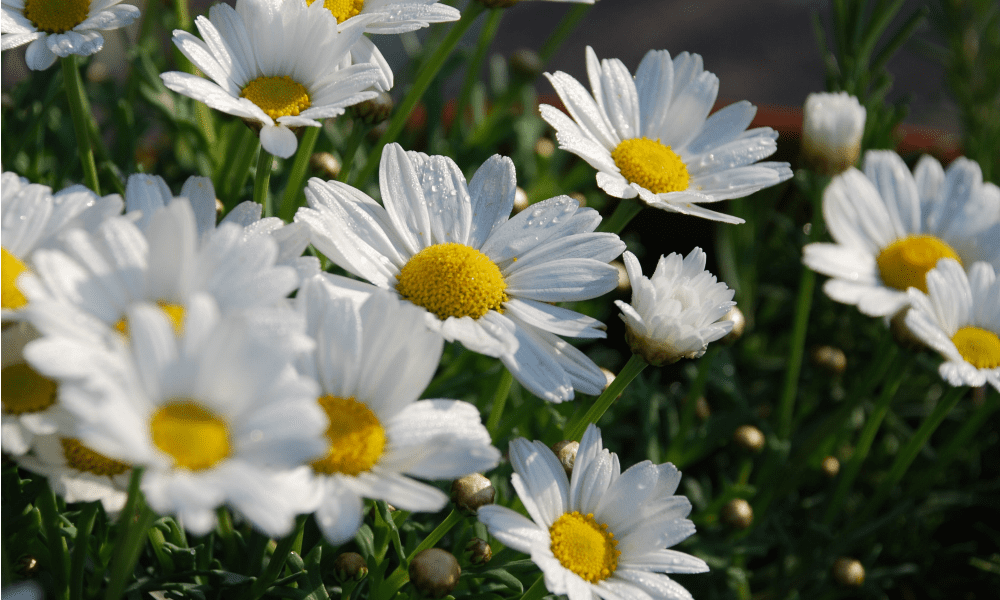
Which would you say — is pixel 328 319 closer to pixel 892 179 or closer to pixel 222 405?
pixel 222 405

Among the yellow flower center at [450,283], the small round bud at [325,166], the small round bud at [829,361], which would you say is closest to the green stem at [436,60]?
the small round bud at [325,166]

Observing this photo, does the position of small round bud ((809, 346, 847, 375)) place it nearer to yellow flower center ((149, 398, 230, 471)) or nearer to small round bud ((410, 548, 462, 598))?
small round bud ((410, 548, 462, 598))

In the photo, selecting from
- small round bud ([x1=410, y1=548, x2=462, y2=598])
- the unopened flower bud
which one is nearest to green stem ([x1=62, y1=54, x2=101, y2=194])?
small round bud ([x1=410, y1=548, x2=462, y2=598])

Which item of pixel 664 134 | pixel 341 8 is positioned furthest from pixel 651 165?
pixel 341 8

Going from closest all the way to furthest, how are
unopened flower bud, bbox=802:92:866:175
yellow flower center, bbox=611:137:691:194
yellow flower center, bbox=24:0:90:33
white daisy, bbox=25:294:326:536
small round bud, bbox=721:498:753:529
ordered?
1. white daisy, bbox=25:294:326:536
2. yellow flower center, bbox=24:0:90:33
3. yellow flower center, bbox=611:137:691:194
4. small round bud, bbox=721:498:753:529
5. unopened flower bud, bbox=802:92:866:175

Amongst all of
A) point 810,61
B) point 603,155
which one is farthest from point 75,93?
point 810,61

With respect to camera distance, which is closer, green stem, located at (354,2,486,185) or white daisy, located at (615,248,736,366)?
white daisy, located at (615,248,736,366)

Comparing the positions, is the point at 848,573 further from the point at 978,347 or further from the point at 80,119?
the point at 80,119
